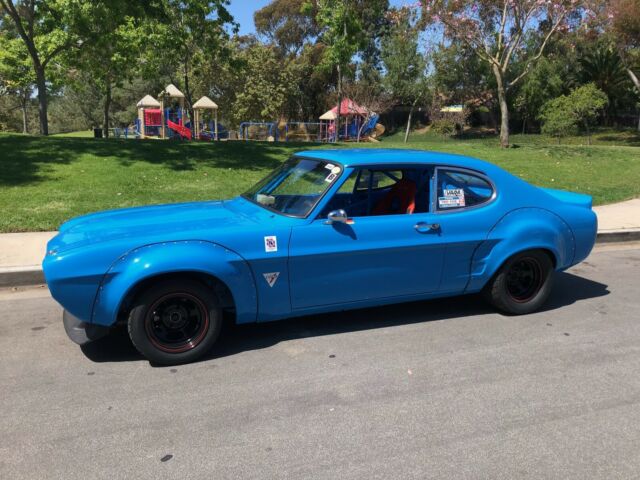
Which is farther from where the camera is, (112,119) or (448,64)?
(112,119)

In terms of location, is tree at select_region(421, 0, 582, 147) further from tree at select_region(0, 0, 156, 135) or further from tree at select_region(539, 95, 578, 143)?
tree at select_region(0, 0, 156, 135)

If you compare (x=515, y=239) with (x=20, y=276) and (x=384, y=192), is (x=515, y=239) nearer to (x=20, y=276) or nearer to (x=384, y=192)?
(x=384, y=192)

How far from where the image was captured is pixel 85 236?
388 cm

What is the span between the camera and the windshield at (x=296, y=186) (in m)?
4.25

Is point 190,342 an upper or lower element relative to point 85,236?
lower

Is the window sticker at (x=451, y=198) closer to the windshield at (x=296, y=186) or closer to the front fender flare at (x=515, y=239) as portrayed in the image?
the front fender flare at (x=515, y=239)

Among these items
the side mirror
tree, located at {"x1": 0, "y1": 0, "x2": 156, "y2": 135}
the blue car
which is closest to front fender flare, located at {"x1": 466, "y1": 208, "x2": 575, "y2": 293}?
the blue car

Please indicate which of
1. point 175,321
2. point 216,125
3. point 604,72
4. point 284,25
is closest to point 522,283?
point 175,321

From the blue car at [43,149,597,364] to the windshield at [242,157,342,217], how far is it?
1 cm

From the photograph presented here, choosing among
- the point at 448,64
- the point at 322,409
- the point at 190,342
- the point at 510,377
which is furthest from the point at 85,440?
the point at 448,64

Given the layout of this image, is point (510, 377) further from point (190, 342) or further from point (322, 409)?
point (190, 342)

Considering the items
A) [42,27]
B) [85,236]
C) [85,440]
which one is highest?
[42,27]

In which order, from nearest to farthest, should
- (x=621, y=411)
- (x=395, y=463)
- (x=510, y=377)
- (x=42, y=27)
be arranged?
(x=395, y=463) → (x=621, y=411) → (x=510, y=377) → (x=42, y=27)

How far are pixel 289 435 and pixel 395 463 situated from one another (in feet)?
2.04
